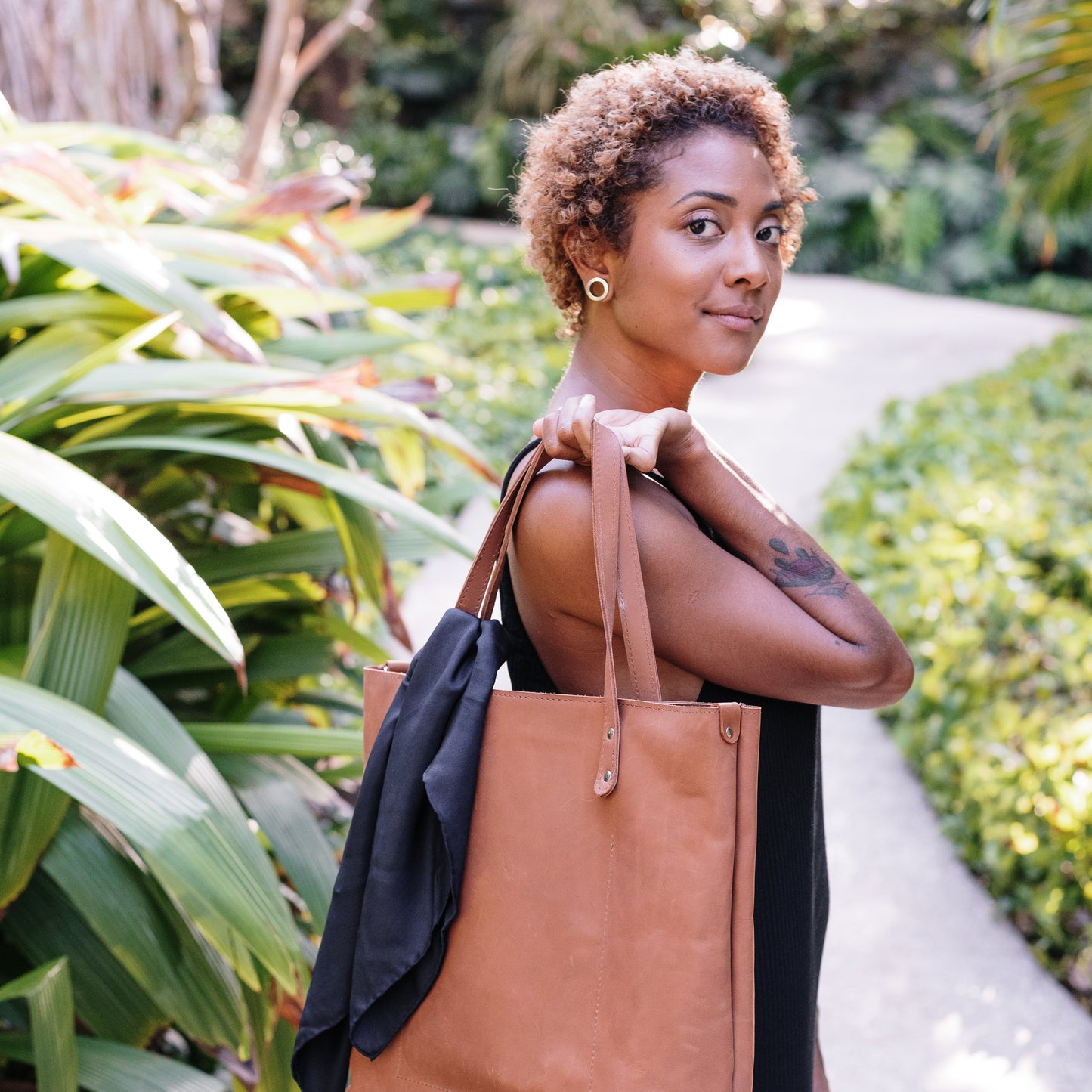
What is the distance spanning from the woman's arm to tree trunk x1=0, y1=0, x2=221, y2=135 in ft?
13.5

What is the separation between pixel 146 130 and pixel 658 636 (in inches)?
197

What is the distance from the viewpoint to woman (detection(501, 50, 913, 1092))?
1311 millimetres

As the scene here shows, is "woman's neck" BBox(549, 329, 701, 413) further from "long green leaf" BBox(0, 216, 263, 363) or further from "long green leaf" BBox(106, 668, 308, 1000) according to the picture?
"long green leaf" BBox(0, 216, 263, 363)

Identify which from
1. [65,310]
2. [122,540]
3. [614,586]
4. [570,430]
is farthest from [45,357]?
[614,586]

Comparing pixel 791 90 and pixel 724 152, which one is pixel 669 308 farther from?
pixel 791 90

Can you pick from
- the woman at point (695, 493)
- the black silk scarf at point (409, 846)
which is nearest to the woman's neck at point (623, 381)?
the woman at point (695, 493)

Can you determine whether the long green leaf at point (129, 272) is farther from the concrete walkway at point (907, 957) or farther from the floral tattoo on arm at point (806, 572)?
the concrete walkway at point (907, 957)

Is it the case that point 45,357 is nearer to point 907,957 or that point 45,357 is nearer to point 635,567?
point 635,567

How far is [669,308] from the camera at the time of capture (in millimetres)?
1422

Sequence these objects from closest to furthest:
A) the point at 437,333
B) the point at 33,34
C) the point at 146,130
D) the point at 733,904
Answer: the point at 733,904, the point at 33,34, the point at 146,130, the point at 437,333

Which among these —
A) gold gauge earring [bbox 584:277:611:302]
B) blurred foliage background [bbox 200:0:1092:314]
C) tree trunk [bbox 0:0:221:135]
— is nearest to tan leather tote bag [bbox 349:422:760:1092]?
gold gauge earring [bbox 584:277:611:302]

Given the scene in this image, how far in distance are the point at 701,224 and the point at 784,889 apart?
84cm

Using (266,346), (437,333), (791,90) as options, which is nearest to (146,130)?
(266,346)

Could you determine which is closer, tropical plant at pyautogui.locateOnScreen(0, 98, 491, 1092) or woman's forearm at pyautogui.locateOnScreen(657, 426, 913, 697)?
woman's forearm at pyautogui.locateOnScreen(657, 426, 913, 697)
